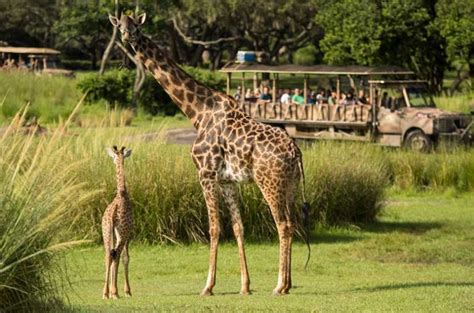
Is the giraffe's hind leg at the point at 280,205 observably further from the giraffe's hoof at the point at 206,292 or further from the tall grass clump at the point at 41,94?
the tall grass clump at the point at 41,94

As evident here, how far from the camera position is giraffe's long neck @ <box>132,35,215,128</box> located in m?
Result: 14.1

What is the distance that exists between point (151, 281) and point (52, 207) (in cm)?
463

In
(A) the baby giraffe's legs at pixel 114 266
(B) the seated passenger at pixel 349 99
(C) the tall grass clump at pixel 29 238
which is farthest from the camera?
(B) the seated passenger at pixel 349 99

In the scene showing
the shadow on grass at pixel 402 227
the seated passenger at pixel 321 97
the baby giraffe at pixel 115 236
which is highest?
the baby giraffe at pixel 115 236

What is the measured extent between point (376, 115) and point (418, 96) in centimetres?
155

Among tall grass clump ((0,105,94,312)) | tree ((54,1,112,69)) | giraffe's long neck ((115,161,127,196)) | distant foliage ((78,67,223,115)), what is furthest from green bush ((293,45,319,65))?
tall grass clump ((0,105,94,312))

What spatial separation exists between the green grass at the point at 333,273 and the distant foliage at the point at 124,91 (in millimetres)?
20829

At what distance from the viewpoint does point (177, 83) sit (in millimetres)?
14391

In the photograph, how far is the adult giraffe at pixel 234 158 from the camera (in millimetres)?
13367

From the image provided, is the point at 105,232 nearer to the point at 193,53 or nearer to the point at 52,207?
the point at 52,207

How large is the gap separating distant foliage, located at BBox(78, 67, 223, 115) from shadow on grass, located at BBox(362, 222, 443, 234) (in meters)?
21.2

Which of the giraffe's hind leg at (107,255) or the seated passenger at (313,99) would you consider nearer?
the giraffe's hind leg at (107,255)

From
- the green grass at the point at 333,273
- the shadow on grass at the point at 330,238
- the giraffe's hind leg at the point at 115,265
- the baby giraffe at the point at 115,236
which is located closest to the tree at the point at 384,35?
the green grass at the point at 333,273

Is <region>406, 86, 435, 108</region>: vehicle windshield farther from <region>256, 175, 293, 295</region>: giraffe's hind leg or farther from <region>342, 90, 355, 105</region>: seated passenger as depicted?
<region>256, 175, 293, 295</region>: giraffe's hind leg
